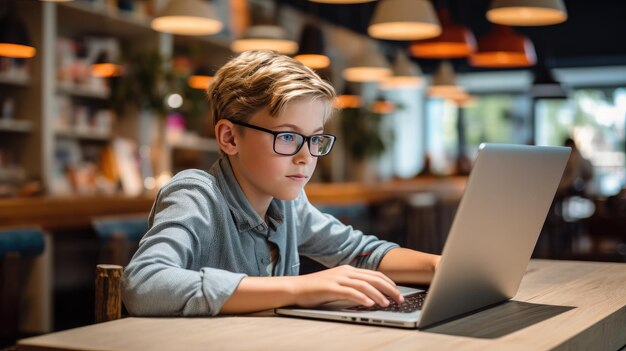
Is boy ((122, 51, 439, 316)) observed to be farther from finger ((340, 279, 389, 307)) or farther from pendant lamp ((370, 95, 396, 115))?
pendant lamp ((370, 95, 396, 115))

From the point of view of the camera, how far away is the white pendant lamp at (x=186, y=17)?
17.7 ft

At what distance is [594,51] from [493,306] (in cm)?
1324

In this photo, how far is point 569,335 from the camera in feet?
4.10

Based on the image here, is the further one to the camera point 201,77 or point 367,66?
point 367,66

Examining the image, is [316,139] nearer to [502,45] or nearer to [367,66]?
[502,45]

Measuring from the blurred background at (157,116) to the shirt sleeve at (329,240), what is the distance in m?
0.91

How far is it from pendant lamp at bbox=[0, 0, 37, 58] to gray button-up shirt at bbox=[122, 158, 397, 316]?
3.85 meters

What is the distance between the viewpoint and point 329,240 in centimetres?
206

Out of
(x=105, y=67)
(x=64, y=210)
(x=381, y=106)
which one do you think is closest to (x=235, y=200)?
(x=64, y=210)

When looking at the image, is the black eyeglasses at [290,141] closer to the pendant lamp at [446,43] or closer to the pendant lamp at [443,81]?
the pendant lamp at [446,43]

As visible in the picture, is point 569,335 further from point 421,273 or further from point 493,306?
point 421,273

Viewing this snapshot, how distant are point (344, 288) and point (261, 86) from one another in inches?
19.8

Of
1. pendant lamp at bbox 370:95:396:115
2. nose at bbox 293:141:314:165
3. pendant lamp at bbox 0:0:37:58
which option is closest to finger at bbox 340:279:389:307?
nose at bbox 293:141:314:165

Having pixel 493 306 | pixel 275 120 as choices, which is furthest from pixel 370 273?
pixel 275 120
